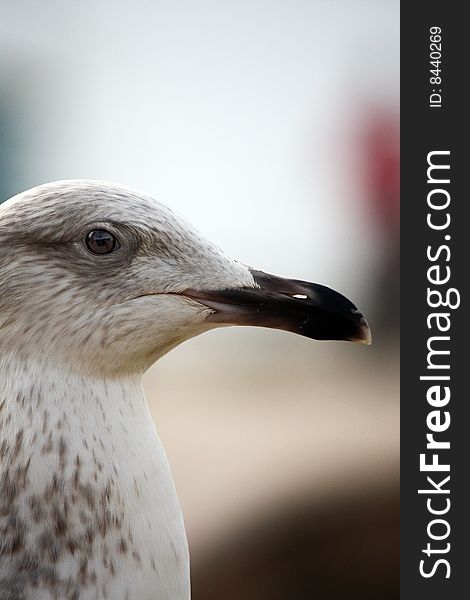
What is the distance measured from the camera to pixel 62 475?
106 centimetres

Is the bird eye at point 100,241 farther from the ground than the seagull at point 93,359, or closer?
farther from the ground

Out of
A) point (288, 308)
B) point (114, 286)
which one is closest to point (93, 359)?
point (114, 286)

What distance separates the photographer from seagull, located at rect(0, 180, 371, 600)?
1.05 metres

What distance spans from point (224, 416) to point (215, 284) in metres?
2.63

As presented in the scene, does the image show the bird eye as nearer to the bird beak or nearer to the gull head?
the gull head

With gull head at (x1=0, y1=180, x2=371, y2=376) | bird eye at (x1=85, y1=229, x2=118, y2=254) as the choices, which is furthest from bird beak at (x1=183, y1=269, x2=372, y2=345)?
bird eye at (x1=85, y1=229, x2=118, y2=254)

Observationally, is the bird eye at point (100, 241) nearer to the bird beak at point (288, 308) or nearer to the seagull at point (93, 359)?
the seagull at point (93, 359)

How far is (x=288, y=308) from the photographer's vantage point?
1108 millimetres

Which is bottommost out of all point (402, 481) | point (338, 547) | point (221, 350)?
point (338, 547)

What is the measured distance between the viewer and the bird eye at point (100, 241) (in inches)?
42.5

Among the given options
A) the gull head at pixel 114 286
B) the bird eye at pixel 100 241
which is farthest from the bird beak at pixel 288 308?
the bird eye at pixel 100 241

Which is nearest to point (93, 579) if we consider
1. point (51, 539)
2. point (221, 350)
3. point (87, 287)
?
point (51, 539)

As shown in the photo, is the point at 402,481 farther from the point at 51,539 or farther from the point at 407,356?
the point at 51,539

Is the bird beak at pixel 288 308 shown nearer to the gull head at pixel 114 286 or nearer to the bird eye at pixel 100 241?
the gull head at pixel 114 286
